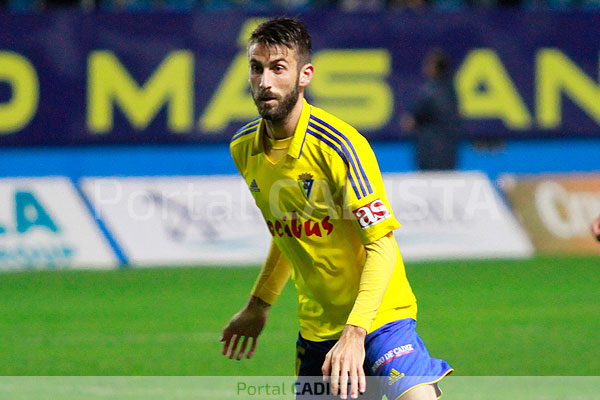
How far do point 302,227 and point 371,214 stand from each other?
32cm

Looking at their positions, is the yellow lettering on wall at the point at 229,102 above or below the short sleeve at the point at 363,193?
above

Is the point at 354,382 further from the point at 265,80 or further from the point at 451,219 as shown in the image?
the point at 451,219

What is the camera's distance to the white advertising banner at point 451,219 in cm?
1196

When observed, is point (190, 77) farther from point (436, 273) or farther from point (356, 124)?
point (436, 273)

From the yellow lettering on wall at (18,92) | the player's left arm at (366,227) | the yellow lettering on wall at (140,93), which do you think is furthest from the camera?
the yellow lettering on wall at (140,93)

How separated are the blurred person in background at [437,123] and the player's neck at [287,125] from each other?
30.9 feet

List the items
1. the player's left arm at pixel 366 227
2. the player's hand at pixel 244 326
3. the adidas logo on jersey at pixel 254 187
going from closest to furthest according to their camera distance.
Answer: the player's left arm at pixel 366 227 < the adidas logo on jersey at pixel 254 187 < the player's hand at pixel 244 326

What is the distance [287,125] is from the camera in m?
3.53

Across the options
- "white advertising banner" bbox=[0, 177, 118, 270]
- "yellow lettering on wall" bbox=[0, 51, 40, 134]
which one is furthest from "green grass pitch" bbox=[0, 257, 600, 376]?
"yellow lettering on wall" bbox=[0, 51, 40, 134]

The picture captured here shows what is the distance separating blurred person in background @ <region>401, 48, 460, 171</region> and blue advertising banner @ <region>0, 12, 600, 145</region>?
1.43 meters

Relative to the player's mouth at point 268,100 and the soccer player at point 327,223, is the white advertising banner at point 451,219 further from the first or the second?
the player's mouth at point 268,100

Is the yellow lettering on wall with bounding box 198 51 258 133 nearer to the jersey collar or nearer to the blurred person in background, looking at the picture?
the blurred person in background

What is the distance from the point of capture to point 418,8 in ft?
48.3

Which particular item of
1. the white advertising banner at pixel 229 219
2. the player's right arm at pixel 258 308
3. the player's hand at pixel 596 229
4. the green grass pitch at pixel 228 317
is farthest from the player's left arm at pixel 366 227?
the white advertising banner at pixel 229 219
